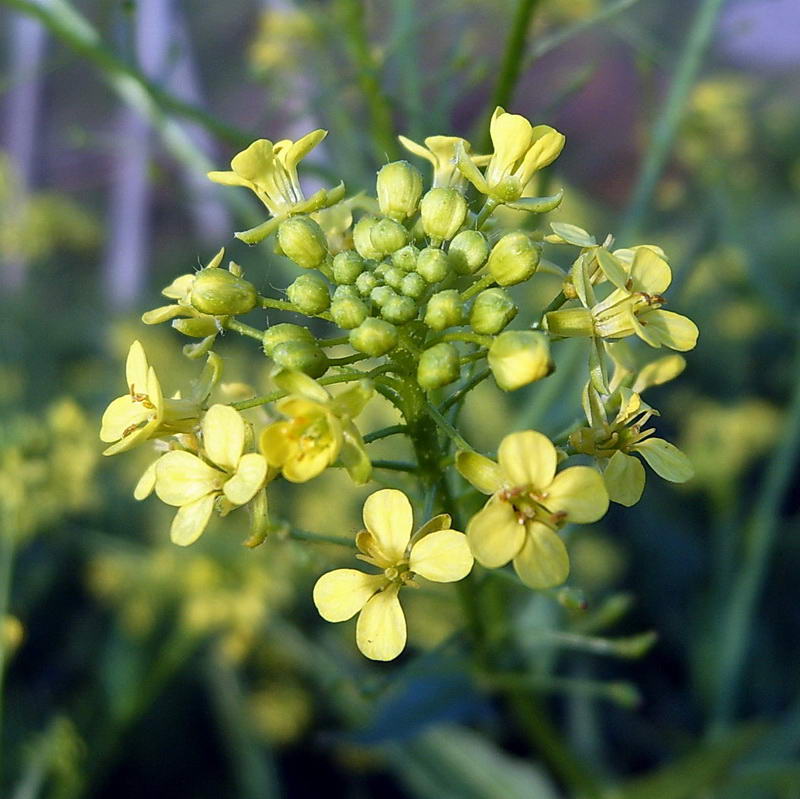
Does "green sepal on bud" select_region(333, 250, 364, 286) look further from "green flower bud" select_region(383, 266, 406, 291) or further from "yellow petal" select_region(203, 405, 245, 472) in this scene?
"yellow petal" select_region(203, 405, 245, 472)

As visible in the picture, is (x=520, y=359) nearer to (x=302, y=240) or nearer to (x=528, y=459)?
(x=528, y=459)

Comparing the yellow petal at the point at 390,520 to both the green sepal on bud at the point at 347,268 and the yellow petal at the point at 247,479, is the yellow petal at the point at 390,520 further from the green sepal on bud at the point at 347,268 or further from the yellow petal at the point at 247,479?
the green sepal on bud at the point at 347,268

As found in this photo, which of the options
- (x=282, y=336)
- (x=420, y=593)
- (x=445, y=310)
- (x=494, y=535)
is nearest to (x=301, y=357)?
(x=282, y=336)

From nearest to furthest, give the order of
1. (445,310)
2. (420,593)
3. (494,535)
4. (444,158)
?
1. (494,535)
2. (445,310)
3. (444,158)
4. (420,593)

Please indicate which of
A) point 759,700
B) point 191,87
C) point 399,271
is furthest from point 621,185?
point 399,271

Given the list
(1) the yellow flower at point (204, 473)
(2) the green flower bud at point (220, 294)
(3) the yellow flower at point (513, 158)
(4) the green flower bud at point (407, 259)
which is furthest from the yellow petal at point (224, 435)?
(3) the yellow flower at point (513, 158)

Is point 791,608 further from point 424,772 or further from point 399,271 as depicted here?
point 399,271
